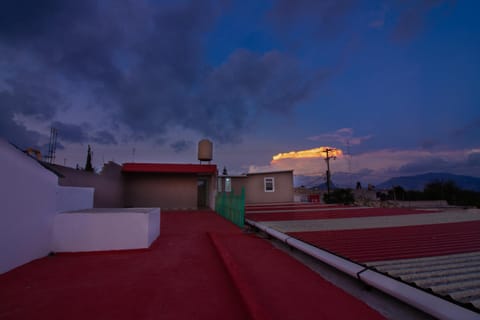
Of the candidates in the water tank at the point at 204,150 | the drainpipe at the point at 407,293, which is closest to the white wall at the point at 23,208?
the drainpipe at the point at 407,293

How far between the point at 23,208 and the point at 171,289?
9.73 feet

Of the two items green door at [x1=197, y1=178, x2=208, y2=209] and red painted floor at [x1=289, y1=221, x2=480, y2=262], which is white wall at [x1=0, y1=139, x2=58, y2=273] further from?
green door at [x1=197, y1=178, x2=208, y2=209]

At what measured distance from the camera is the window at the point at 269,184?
1812 cm

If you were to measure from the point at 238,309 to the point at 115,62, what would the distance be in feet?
38.3

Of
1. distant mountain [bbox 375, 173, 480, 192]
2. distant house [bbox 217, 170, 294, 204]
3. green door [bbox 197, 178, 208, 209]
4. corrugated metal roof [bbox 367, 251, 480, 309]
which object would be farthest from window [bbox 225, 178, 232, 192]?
distant mountain [bbox 375, 173, 480, 192]

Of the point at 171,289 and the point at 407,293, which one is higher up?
the point at 407,293

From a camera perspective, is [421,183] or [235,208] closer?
[235,208]

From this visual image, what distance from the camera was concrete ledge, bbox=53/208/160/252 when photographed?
4.64 m

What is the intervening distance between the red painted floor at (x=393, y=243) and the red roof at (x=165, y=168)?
29.7 feet

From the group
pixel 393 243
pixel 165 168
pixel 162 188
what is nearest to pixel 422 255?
pixel 393 243

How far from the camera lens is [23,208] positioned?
3684mm

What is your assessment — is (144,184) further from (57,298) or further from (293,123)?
(57,298)

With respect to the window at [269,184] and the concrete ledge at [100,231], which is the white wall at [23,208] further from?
the window at [269,184]

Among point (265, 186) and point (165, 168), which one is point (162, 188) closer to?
point (165, 168)
